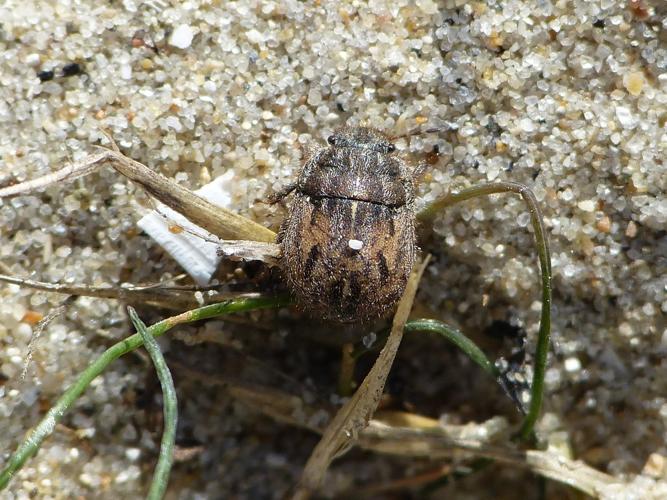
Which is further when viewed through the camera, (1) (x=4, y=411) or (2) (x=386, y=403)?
(2) (x=386, y=403)

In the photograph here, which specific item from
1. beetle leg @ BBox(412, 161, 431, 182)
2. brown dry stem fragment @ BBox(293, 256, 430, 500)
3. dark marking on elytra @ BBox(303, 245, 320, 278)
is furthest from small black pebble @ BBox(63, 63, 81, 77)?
brown dry stem fragment @ BBox(293, 256, 430, 500)

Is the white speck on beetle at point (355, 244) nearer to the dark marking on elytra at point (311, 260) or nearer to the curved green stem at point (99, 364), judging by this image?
the dark marking on elytra at point (311, 260)

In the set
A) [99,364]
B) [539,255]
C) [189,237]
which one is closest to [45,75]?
[189,237]

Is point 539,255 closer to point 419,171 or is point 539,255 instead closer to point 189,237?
point 419,171

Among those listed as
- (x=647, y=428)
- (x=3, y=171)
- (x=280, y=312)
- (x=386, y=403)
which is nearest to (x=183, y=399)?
(x=280, y=312)

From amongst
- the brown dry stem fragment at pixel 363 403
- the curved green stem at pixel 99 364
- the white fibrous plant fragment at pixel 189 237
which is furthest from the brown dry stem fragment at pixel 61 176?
the brown dry stem fragment at pixel 363 403

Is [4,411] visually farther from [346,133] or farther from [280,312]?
[346,133]

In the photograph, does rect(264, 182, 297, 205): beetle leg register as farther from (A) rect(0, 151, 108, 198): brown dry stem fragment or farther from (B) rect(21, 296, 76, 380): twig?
(B) rect(21, 296, 76, 380): twig
